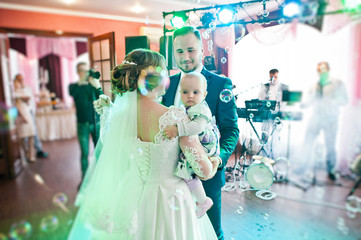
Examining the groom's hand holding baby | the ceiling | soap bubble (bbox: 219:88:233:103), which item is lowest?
the groom's hand holding baby

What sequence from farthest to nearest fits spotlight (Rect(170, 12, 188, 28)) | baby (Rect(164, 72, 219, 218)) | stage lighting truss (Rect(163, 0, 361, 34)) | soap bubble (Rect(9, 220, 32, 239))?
soap bubble (Rect(9, 220, 32, 239)) < spotlight (Rect(170, 12, 188, 28)) < stage lighting truss (Rect(163, 0, 361, 34)) < baby (Rect(164, 72, 219, 218))

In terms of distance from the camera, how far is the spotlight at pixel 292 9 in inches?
47.6

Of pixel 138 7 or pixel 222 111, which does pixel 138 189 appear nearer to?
pixel 222 111

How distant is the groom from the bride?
23 cm

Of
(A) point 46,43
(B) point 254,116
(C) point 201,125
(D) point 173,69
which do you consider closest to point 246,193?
(B) point 254,116

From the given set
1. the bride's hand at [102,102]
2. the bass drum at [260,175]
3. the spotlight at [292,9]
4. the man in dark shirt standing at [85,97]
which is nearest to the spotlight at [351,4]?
the spotlight at [292,9]

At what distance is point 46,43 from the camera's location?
5.38 feet

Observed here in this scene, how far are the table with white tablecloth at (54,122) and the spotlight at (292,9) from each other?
71.9 inches

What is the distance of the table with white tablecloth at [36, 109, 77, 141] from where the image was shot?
6.27ft

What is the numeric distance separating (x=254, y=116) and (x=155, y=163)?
733 mm

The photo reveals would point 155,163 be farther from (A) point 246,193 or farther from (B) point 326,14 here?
(B) point 326,14

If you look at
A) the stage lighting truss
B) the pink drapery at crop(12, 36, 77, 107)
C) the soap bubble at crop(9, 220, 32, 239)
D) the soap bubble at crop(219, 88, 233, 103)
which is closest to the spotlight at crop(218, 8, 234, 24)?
the stage lighting truss

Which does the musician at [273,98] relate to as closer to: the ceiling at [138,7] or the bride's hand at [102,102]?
the ceiling at [138,7]

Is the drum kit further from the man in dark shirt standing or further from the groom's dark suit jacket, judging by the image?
the man in dark shirt standing
